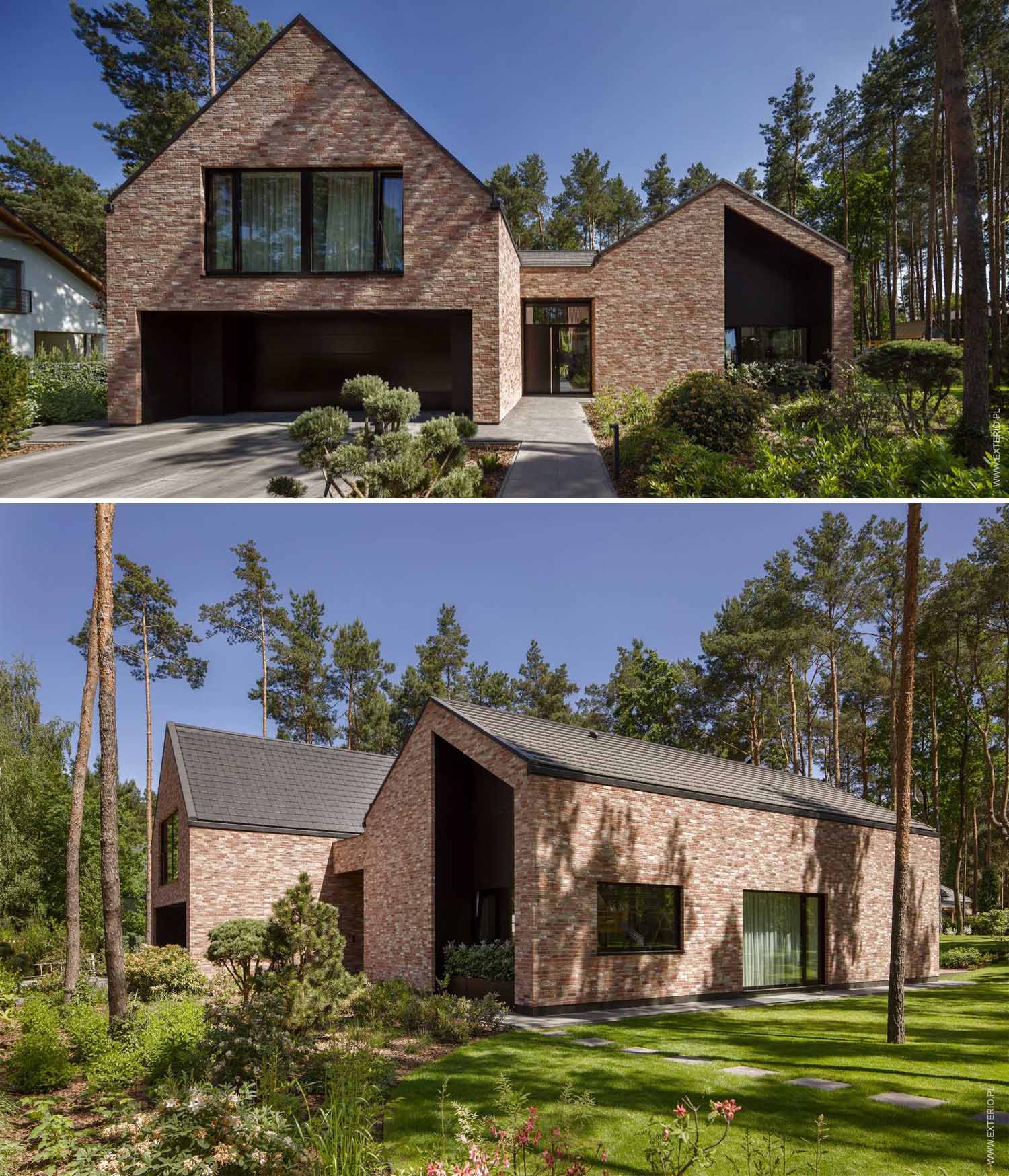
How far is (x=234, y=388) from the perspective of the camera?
17969 millimetres

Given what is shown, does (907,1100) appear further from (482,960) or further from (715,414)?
(715,414)

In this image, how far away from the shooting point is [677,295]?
20.8m

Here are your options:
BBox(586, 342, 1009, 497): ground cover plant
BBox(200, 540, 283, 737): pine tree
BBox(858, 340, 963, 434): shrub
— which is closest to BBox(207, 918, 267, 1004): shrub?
BBox(586, 342, 1009, 497): ground cover plant

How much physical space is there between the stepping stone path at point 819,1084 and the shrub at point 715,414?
7734mm

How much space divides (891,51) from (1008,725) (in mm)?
17189

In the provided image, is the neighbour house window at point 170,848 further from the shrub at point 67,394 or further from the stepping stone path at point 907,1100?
the stepping stone path at point 907,1100

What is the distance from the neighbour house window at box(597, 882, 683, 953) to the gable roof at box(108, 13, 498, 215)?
1148cm

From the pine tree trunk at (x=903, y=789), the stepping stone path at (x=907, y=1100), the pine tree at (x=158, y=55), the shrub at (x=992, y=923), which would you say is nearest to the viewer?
the stepping stone path at (x=907, y=1100)

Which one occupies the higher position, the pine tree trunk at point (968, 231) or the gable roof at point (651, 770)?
the pine tree trunk at point (968, 231)

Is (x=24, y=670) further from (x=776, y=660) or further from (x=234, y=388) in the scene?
(x=776, y=660)

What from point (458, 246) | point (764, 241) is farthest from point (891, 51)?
point (458, 246)

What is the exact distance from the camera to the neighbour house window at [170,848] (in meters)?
18.5

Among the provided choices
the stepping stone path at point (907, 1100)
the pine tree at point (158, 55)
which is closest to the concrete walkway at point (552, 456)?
the stepping stone path at point (907, 1100)

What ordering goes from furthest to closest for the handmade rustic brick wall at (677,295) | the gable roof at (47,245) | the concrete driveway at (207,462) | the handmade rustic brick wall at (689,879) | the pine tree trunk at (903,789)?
the gable roof at (47,245) < the handmade rustic brick wall at (677,295) < the handmade rustic brick wall at (689,879) < the concrete driveway at (207,462) < the pine tree trunk at (903,789)
